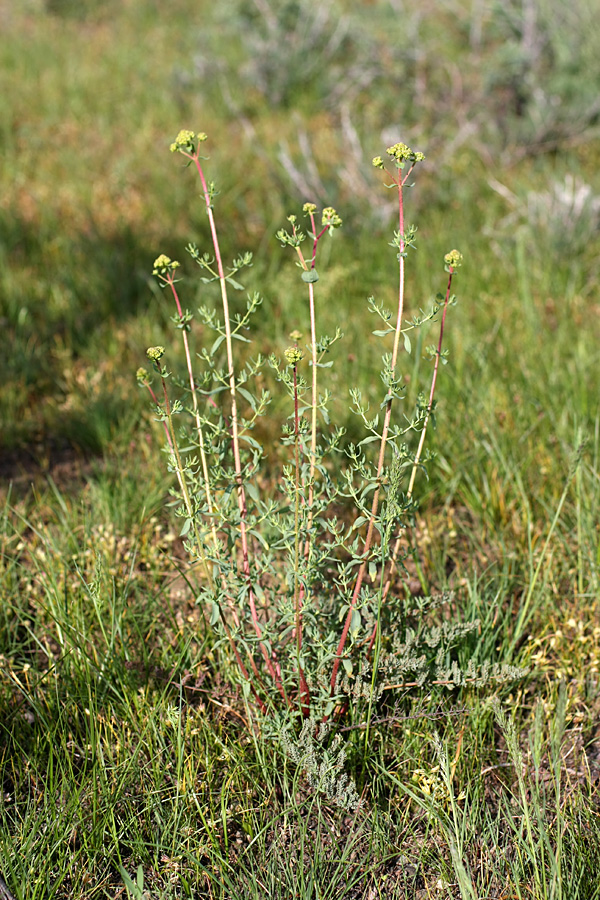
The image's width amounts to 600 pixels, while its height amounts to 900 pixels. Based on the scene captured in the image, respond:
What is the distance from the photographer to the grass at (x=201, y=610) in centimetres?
175

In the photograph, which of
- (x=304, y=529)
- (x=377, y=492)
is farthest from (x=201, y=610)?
(x=377, y=492)

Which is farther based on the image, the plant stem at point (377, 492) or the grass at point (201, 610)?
the grass at point (201, 610)

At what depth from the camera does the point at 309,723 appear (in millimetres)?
1836

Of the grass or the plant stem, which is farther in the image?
the grass

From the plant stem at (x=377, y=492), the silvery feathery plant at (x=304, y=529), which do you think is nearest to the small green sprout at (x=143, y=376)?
the silvery feathery plant at (x=304, y=529)

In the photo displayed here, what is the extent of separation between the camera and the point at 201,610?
1.98 meters

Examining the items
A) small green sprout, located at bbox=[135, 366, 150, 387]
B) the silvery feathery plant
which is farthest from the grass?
small green sprout, located at bbox=[135, 366, 150, 387]

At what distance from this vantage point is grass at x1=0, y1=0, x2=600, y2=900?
1748mm

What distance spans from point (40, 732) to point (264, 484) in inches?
44.4

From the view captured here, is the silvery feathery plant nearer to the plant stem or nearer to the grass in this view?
the plant stem

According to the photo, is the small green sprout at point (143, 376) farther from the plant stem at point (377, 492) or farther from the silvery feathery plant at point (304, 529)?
the plant stem at point (377, 492)

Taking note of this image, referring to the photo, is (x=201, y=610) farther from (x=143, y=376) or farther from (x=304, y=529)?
(x=143, y=376)

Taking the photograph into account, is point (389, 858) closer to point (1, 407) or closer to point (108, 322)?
point (1, 407)

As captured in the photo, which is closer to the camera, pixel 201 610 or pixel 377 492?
pixel 377 492
